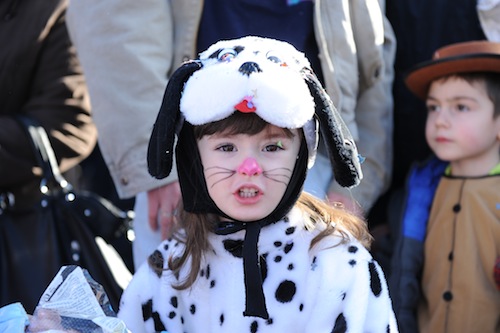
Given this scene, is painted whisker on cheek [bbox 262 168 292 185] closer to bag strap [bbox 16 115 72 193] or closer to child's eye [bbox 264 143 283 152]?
child's eye [bbox 264 143 283 152]

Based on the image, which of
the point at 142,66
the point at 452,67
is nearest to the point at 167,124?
the point at 142,66

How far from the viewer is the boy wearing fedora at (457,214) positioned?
11.7ft

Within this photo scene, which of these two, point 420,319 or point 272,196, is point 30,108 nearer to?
point 272,196

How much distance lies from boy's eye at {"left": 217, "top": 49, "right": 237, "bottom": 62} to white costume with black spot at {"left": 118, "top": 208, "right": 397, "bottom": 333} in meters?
0.53

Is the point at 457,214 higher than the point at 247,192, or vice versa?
the point at 247,192

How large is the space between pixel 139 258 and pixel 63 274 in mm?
900

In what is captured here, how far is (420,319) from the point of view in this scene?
3.77 m

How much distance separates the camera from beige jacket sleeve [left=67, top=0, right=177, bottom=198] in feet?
11.2

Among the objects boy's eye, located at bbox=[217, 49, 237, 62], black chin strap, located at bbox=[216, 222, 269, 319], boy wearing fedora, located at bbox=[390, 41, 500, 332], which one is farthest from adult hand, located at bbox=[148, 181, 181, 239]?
boy wearing fedora, located at bbox=[390, 41, 500, 332]

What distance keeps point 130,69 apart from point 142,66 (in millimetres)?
53

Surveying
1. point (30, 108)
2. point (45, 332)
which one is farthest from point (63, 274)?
point (30, 108)

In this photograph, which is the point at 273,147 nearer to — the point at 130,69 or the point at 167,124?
the point at 167,124

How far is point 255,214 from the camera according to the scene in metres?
2.76

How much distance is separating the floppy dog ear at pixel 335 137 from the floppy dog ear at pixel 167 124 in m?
0.37
